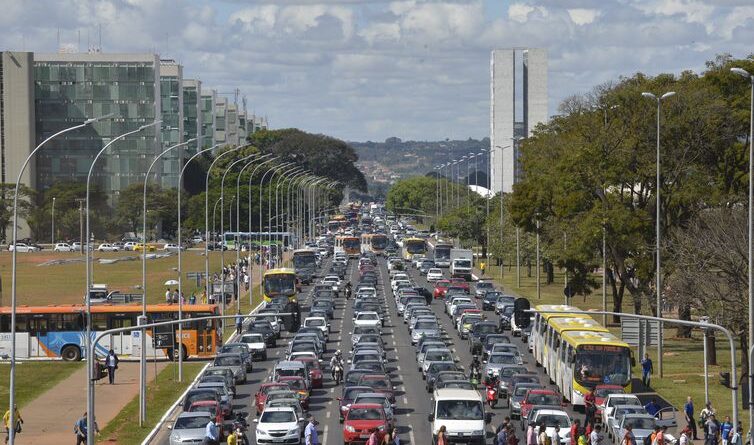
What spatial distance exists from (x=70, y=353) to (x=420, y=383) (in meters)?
18.7

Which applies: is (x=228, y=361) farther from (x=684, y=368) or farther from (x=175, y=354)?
(x=684, y=368)

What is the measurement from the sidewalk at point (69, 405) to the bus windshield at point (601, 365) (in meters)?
15.7

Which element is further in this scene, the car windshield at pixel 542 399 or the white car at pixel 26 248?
the white car at pixel 26 248

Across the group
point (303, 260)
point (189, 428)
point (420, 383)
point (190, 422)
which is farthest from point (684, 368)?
point (303, 260)

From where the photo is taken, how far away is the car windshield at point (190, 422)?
41406 millimetres

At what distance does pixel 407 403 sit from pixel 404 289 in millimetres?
46481

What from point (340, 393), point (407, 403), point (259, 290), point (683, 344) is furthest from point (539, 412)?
point (259, 290)

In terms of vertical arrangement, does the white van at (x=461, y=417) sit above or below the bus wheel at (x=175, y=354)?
above

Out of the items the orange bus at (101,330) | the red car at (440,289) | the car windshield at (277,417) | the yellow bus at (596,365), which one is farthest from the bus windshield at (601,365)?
the red car at (440,289)

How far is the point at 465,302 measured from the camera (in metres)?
86.6

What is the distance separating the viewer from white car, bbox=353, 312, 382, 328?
75.4 meters

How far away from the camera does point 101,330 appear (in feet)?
220

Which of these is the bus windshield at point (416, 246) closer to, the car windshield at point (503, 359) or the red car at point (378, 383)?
the car windshield at point (503, 359)

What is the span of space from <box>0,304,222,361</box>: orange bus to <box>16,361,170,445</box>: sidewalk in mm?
1706
